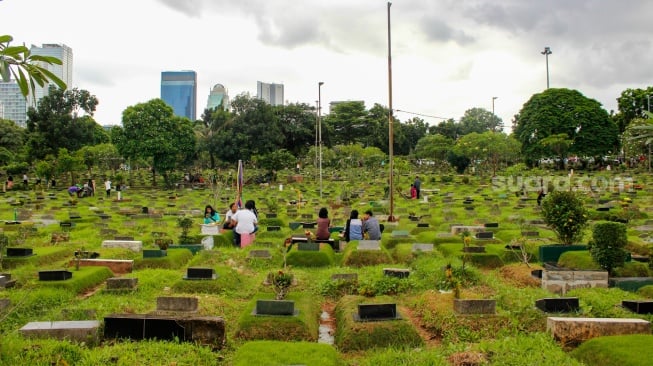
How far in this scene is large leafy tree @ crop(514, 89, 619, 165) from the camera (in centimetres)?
4709

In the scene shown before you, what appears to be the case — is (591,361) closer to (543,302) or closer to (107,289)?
(543,302)

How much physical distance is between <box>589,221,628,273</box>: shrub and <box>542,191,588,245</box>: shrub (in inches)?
78.7

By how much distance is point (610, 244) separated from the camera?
32.4ft

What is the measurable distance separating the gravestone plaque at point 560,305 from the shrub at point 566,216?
4.66 m

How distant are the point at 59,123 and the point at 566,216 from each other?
4046 cm

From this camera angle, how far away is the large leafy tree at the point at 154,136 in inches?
1521

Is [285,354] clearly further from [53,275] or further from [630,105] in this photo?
[630,105]

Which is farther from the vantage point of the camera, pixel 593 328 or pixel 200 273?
pixel 200 273

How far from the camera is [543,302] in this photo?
7797 mm

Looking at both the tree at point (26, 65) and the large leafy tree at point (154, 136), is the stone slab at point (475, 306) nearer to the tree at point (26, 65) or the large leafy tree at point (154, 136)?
the tree at point (26, 65)

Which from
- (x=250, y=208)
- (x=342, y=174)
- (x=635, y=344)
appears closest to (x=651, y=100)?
(x=342, y=174)

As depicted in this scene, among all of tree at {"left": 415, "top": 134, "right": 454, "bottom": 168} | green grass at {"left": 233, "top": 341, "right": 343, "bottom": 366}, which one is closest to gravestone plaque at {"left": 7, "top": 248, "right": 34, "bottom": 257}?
green grass at {"left": 233, "top": 341, "right": 343, "bottom": 366}

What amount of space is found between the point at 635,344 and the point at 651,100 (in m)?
51.0

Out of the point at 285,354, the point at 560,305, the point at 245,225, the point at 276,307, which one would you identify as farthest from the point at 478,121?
the point at 285,354
